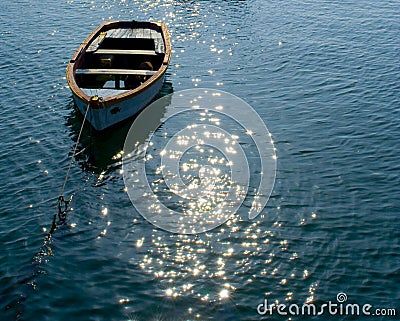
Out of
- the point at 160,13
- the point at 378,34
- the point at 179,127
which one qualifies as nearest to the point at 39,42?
the point at 160,13

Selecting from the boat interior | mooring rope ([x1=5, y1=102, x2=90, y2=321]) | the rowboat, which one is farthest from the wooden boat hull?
mooring rope ([x1=5, y1=102, x2=90, y2=321])

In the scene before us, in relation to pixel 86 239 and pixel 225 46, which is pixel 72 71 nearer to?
pixel 86 239

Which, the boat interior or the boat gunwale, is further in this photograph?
the boat interior

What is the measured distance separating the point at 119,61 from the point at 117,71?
439cm

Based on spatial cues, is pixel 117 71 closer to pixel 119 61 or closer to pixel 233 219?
pixel 119 61

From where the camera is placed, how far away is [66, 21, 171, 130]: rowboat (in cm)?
2230

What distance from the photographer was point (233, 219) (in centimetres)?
1733

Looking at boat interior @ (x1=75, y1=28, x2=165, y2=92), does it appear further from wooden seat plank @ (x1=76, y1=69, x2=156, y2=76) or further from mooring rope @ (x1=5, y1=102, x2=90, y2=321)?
mooring rope @ (x1=5, y1=102, x2=90, y2=321)

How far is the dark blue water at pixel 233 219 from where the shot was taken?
46.3ft

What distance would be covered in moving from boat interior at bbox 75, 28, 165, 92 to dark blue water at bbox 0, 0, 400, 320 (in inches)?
74.9

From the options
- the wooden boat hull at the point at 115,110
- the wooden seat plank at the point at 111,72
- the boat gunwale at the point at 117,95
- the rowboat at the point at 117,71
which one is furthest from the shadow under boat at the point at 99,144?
the wooden seat plank at the point at 111,72

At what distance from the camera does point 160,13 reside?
143 ft

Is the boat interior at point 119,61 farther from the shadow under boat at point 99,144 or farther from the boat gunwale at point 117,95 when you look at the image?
the shadow under boat at point 99,144

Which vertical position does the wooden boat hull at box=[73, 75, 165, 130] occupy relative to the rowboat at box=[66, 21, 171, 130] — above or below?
below
